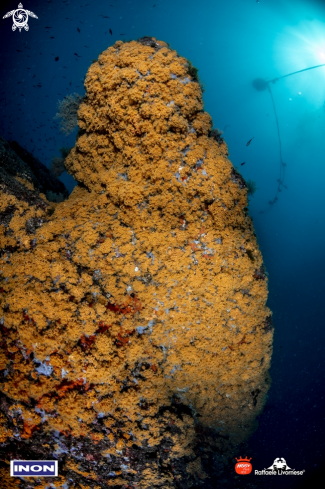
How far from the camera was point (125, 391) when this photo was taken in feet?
8.17

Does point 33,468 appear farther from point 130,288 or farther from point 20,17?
point 20,17

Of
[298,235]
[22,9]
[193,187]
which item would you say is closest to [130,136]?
[193,187]

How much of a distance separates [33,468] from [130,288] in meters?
2.13

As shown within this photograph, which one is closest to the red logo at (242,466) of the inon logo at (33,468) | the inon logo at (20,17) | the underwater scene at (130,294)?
the underwater scene at (130,294)

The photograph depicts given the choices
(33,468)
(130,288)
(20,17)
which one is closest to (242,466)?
(33,468)

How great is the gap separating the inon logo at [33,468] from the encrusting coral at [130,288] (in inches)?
3.6

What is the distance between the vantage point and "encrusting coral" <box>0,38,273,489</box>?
7.53 feet

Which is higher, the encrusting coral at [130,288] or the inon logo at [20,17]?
the inon logo at [20,17]

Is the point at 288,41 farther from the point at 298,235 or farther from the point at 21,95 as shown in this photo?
the point at 21,95

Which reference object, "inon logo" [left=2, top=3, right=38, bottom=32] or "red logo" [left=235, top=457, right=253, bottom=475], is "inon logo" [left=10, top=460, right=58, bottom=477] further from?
"inon logo" [left=2, top=3, right=38, bottom=32]

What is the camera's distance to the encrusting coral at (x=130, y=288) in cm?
229

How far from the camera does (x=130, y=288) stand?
7.99ft

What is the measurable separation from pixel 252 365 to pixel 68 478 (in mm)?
2390

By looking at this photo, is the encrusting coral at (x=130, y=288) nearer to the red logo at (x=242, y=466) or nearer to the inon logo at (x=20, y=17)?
the red logo at (x=242, y=466)
